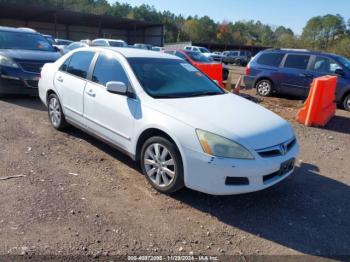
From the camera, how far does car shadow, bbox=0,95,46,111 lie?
793 centimetres

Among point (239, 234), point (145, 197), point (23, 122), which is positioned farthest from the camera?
point (23, 122)

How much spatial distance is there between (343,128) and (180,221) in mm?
6016

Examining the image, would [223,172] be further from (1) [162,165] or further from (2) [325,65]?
(2) [325,65]

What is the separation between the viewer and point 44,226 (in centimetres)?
327

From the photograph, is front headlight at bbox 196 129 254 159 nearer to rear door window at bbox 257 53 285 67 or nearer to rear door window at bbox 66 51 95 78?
rear door window at bbox 66 51 95 78

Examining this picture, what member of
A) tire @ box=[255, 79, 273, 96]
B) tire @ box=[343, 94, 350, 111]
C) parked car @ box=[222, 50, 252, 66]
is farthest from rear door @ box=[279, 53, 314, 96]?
parked car @ box=[222, 50, 252, 66]

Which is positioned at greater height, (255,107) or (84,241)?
(255,107)

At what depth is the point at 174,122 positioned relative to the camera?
3.73 m

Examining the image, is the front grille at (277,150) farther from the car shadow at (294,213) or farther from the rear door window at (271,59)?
the rear door window at (271,59)

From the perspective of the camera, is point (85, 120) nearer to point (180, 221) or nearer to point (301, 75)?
point (180, 221)

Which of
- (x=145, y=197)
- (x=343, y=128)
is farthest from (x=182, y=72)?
(x=343, y=128)

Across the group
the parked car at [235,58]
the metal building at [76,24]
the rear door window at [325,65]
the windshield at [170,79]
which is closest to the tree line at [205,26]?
the metal building at [76,24]

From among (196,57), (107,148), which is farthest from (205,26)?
(107,148)

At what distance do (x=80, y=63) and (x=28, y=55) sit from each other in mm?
3781
